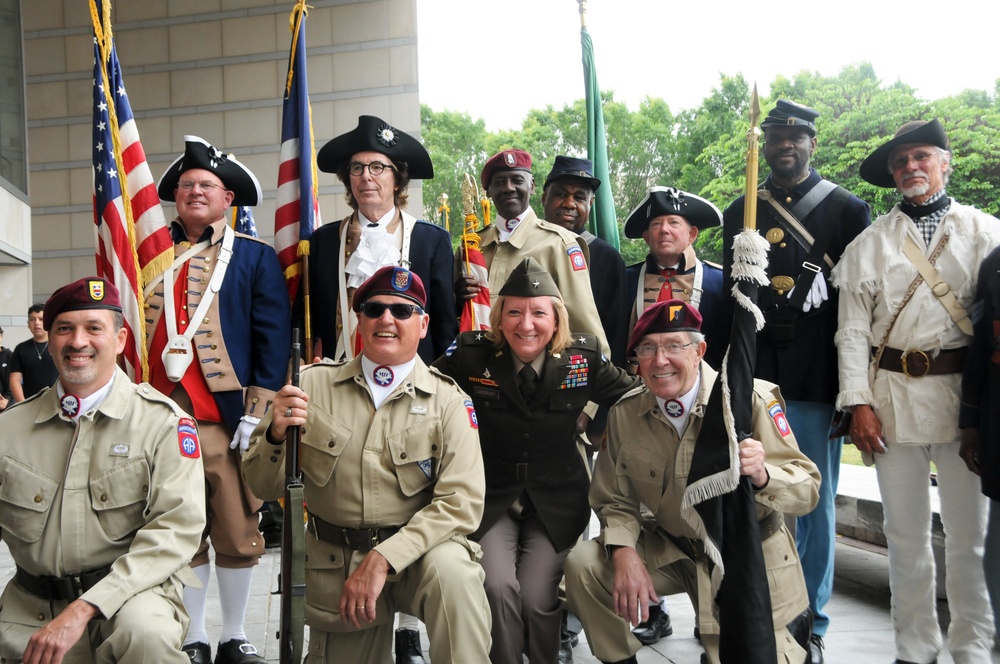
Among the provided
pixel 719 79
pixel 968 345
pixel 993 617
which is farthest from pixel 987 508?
pixel 719 79

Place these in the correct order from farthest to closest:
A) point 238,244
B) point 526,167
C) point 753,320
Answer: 1. point 526,167
2. point 238,244
3. point 753,320

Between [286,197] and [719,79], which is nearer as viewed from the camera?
[286,197]

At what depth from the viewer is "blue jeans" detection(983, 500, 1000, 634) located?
129 inches

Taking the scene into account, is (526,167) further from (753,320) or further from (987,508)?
(987,508)

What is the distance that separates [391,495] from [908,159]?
245 cm

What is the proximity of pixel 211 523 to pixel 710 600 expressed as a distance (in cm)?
205

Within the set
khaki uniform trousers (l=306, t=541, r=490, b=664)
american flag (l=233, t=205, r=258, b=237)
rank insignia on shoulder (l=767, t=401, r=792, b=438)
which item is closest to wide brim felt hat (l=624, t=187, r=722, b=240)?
rank insignia on shoulder (l=767, t=401, r=792, b=438)

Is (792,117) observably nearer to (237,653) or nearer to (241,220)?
(237,653)

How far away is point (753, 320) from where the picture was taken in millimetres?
3105

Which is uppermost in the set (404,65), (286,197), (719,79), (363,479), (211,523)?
(719,79)

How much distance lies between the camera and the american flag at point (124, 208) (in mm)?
3768

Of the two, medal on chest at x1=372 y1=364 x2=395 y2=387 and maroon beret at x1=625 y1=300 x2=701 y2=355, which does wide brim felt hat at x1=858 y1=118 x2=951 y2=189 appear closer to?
maroon beret at x1=625 y1=300 x2=701 y2=355

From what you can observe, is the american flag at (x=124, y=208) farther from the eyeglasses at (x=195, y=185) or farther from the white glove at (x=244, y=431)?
the white glove at (x=244, y=431)

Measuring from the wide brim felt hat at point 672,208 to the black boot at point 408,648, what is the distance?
2.19 m
